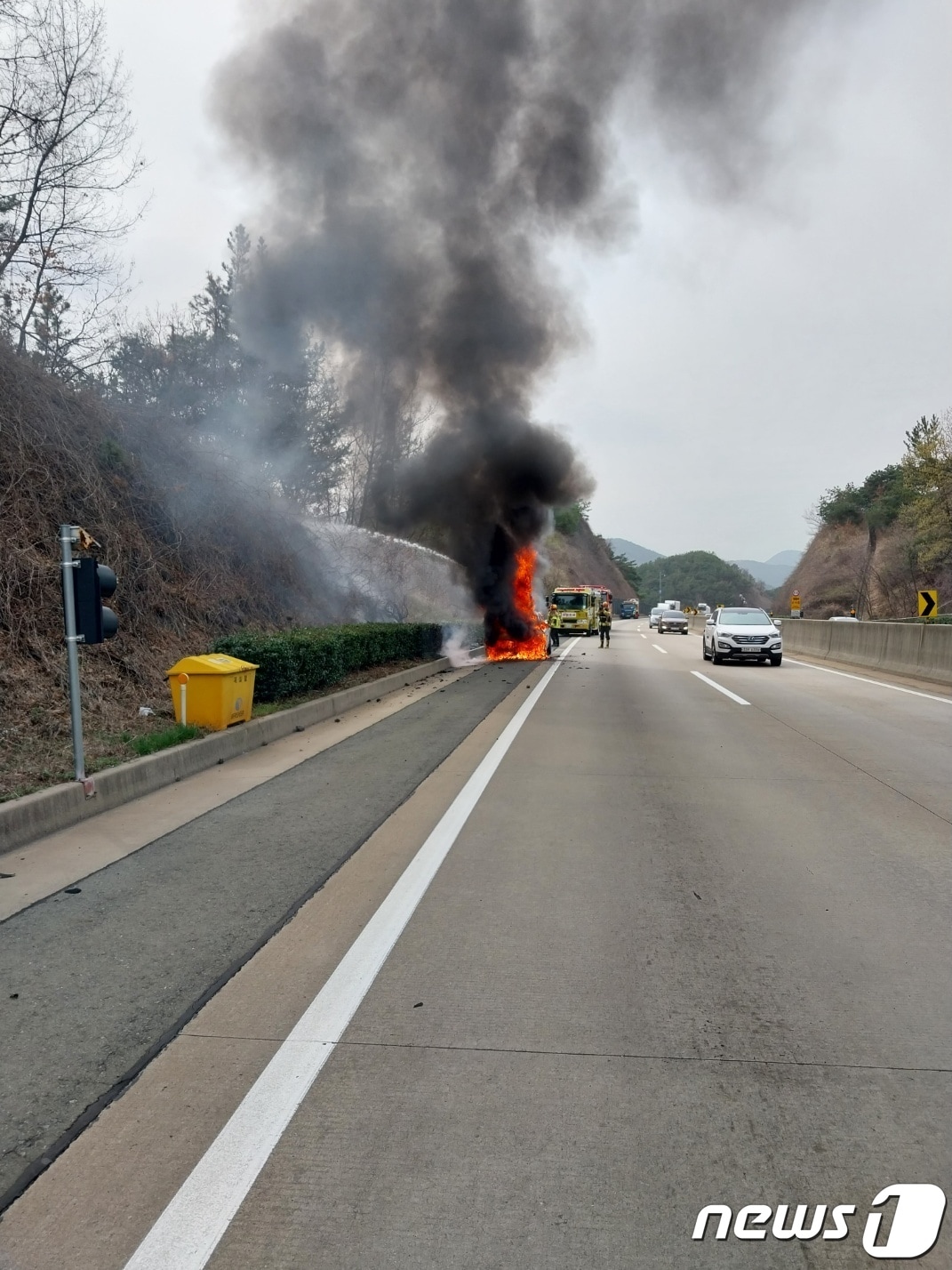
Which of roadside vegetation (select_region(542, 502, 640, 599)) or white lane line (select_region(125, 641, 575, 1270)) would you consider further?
roadside vegetation (select_region(542, 502, 640, 599))

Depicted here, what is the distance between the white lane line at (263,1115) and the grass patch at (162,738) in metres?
4.00

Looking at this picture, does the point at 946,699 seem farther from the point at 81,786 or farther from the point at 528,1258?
the point at 528,1258

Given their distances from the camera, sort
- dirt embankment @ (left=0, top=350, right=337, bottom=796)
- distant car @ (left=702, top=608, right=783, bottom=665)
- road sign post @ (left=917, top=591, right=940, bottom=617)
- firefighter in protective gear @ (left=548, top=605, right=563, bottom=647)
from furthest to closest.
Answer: firefighter in protective gear @ (left=548, top=605, right=563, bottom=647) < distant car @ (left=702, top=608, right=783, bottom=665) < road sign post @ (left=917, top=591, right=940, bottom=617) < dirt embankment @ (left=0, top=350, right=337, bottom=796)

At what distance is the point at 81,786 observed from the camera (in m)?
6.57

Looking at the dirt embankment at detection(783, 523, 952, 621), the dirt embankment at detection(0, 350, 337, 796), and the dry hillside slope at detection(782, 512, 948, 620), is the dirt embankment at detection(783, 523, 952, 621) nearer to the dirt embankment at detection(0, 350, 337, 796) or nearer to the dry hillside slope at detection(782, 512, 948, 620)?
the dry hillside slope at detection(782, 512, 948, 620)

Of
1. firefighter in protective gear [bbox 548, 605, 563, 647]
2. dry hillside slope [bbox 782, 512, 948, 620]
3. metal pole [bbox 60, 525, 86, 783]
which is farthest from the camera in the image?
dry hillside slope [bbox 782, 512, 948, 620]

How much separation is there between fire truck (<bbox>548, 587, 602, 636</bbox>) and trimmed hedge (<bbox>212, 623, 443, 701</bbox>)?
21370mm

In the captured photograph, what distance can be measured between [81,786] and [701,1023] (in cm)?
484

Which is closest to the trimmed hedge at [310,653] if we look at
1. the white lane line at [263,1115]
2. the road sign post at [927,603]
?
the white lane line at [263,1115]

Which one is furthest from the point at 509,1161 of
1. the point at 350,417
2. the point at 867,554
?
the point at 867,554

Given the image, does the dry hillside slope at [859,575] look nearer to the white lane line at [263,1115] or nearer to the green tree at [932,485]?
the green tree at [932,485]

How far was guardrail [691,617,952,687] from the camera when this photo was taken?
18.6 m

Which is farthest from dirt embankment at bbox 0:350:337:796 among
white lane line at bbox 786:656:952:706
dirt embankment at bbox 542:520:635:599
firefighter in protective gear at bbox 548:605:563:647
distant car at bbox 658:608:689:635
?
dirt embankment at bbox 542:520:635:599

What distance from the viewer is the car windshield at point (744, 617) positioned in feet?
75.5
